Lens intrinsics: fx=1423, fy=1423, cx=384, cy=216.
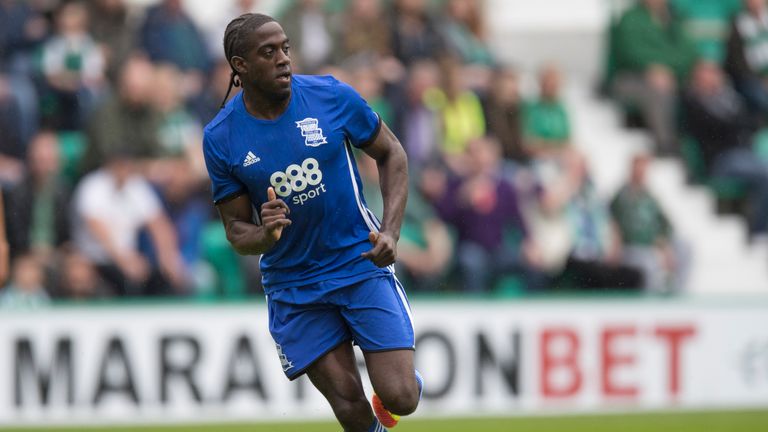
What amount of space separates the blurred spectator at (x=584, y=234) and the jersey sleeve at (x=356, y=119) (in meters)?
6.91

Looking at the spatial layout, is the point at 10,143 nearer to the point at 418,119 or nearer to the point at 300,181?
the point at 418,119

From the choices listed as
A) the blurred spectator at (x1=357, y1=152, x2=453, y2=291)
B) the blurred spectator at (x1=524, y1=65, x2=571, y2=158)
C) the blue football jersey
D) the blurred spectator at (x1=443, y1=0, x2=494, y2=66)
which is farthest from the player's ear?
the blurred spectator at (x1=443, y1=0, x2=494, y2=66)

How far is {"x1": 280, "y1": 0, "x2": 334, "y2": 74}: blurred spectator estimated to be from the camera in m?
14.4

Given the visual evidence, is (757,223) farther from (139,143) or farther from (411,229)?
(139,143)

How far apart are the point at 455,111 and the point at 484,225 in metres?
1.40

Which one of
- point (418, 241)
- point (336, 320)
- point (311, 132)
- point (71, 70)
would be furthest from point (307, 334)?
point (71, 70)

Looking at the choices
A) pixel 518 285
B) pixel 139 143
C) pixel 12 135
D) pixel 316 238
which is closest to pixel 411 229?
pixel 518 285

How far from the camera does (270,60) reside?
684cm

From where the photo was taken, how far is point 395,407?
706 cm

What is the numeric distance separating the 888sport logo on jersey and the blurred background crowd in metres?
5.80

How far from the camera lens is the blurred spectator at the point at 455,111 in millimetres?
14266

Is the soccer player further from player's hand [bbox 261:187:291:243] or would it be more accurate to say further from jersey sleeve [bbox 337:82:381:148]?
player's hand [bbox 261:187:291:243]

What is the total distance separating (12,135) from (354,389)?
7.21 meters

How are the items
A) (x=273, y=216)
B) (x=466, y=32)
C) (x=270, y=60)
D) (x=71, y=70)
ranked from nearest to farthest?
(x=273, y=216), (x=270, y=60), (x=71, y=70), (x=466, y=32)
